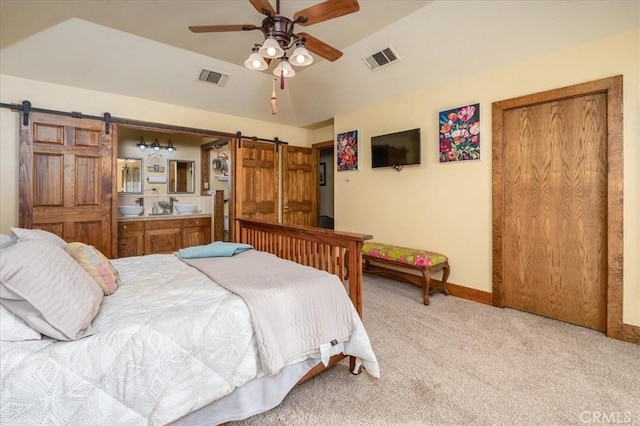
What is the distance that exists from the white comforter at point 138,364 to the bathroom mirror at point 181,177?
4.15 metres

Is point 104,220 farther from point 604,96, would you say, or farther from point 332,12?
point 604,96

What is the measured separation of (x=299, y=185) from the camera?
529 cm

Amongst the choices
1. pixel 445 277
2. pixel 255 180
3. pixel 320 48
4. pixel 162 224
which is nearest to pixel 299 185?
pixel 255 180

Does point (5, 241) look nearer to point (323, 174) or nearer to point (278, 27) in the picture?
point (278, 27)

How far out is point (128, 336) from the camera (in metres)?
1.14

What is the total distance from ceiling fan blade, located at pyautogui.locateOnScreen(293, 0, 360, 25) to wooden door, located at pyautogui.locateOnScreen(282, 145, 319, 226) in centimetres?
318

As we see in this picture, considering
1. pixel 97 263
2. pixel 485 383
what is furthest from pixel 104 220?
pixel 485 383

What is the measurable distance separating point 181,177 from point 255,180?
1.59 meters

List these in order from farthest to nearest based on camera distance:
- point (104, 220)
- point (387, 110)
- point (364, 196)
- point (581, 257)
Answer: point (364, 196)
point (387, 110)
point (104, 220)
point (581, 257)

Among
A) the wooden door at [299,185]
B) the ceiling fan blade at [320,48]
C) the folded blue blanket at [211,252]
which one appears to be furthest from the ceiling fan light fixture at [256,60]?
the wooden door at [299,185]

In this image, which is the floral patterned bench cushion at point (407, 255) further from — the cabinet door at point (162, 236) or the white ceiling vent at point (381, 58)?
the cabinet door at point (162, 236)

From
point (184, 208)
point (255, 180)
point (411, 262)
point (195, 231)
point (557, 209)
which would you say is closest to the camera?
point (557, 209)

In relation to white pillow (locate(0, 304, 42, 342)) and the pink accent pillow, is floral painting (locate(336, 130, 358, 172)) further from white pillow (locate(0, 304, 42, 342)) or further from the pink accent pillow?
white pillow (locate(0, 304, 42, 342))

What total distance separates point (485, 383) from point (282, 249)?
1709mm
